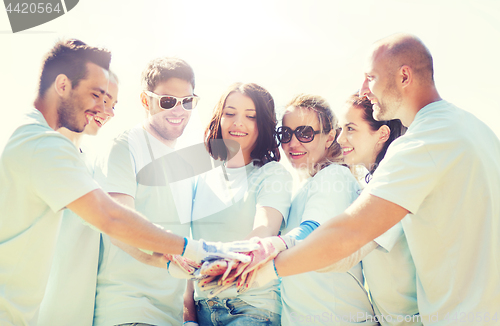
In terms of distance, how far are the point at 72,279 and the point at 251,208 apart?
1.94 meters

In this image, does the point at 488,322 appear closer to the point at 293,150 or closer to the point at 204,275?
the point at 204,275

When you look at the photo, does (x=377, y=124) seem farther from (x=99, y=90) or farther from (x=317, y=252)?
(x=99, y=90)

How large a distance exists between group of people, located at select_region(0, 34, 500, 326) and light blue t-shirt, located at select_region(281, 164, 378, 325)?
15mm

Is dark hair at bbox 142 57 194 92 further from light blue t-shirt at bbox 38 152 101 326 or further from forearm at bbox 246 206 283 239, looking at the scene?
forearm at bbox 246 206 283 239

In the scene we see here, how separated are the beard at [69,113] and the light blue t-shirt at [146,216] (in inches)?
18.6

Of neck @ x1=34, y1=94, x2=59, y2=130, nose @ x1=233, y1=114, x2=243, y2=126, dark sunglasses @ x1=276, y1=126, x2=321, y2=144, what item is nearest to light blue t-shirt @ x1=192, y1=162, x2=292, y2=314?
dark sunglasses @ x1=276, y1=126, x2=321, y2=144

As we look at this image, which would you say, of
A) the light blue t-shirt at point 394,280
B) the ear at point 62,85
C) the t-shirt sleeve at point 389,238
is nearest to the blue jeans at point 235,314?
the light blue t-shirt at point 394,280

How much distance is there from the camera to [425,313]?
3.19 meters

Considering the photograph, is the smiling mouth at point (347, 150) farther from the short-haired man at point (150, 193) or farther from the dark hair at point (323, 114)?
the short-haired man at point (150, 193)

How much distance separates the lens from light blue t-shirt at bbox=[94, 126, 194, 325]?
3658 millimetres

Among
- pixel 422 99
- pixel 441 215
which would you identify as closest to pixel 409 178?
pixel 441 215

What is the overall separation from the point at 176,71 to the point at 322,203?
2.43 metres

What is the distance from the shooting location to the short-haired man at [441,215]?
2967 millimetres

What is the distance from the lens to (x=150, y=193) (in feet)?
13.3
